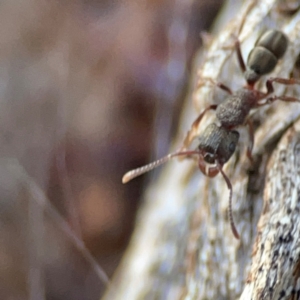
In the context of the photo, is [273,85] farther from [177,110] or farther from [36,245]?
[36,245]

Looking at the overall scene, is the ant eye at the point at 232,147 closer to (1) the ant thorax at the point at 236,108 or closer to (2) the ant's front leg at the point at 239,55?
(1) the ant thorax at the point at 236,108

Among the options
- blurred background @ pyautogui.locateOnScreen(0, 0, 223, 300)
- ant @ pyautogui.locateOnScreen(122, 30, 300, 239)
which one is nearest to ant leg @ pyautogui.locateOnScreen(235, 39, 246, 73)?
ant @ pyautogui.locateOnScreen(122, 30, 300, 239)

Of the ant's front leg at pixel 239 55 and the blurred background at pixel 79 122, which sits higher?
the blurred background at pixel 79 122

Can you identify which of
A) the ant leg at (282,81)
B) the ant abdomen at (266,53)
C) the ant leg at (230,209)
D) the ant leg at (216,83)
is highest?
the ant leg at (216,83)

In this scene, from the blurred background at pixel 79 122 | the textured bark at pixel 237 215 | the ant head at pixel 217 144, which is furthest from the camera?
the blurred background at pixel 79 122

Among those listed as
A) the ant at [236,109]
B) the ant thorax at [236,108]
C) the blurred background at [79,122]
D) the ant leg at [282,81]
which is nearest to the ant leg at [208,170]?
the ant at [236,109]
